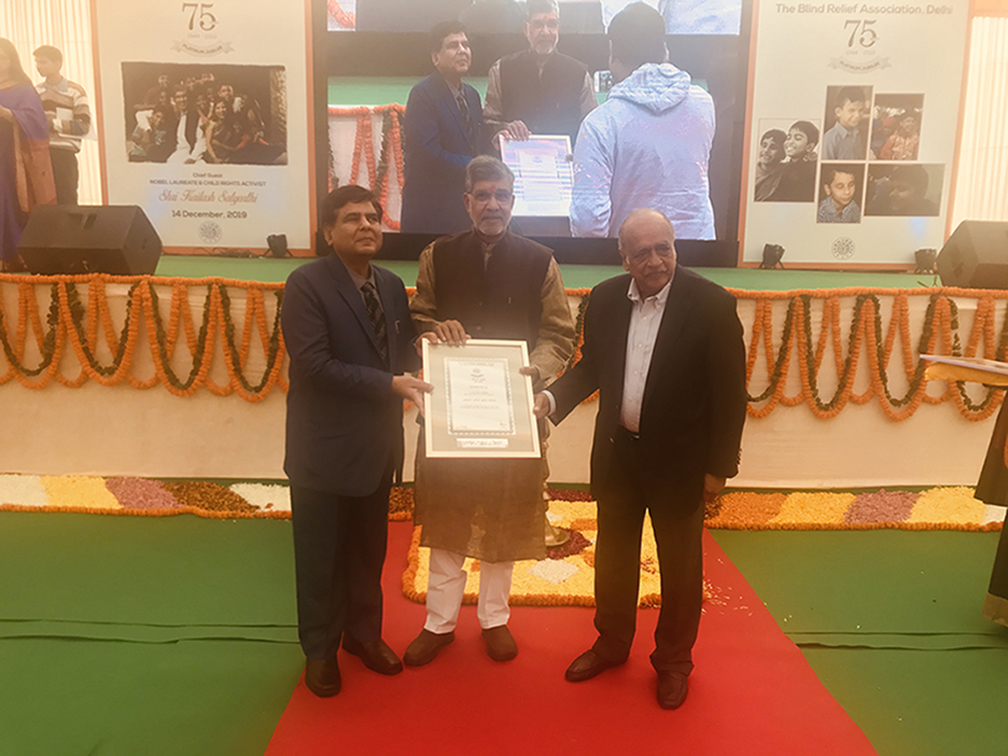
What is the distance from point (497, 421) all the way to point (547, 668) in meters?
0.93

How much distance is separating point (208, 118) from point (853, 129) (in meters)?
5.55

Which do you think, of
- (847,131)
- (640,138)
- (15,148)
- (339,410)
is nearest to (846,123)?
(847,131)

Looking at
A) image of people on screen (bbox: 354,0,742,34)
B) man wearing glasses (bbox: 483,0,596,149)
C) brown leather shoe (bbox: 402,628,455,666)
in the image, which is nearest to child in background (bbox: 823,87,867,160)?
image of people on screen (bbox: 354,0,742,34)

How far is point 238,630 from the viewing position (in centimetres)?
252

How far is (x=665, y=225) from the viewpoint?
2004 mm

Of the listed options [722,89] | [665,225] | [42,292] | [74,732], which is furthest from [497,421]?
[722,89]

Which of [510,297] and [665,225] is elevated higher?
[665,225]

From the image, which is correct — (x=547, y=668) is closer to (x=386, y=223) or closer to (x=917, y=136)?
(x=386, y=223)

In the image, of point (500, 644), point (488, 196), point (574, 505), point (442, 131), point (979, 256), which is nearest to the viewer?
point (488, 196)

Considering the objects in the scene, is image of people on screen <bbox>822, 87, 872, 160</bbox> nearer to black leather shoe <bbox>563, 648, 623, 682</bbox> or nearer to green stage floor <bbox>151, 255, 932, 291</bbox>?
green stage floor <bbox>151, 255, 932, 291</bbox>

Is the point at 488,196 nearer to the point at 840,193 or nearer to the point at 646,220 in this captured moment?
the point at 646,220

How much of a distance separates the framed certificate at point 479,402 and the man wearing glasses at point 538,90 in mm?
3912

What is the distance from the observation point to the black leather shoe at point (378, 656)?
227 cm

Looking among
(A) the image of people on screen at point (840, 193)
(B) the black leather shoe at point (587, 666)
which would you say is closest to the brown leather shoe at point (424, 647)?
(B) the black leather shoe at point (587, 666)
